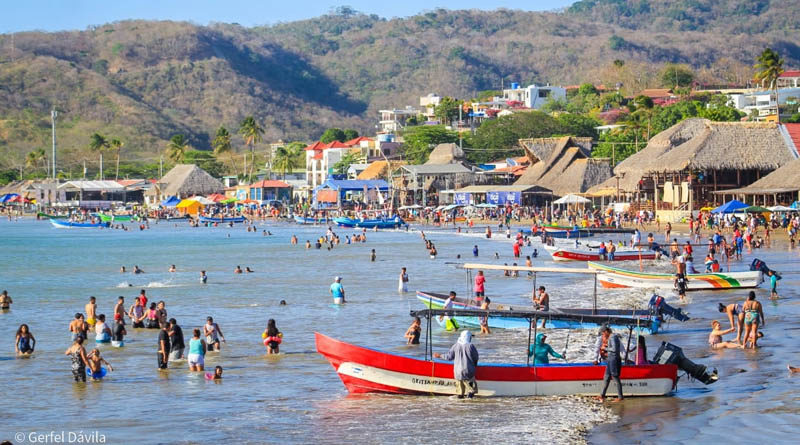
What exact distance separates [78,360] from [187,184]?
10907 cm

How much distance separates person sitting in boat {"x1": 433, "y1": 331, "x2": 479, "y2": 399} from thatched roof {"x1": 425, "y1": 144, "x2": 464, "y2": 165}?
85.5 metres

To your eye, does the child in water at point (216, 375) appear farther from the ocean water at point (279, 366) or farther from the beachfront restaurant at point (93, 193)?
the beachfront restaurant at point (93, 193)

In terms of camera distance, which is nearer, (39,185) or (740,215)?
(740,215)

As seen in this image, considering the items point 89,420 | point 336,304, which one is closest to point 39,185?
point 336,304

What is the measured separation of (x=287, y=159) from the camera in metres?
138

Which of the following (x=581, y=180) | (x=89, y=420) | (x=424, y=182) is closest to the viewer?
(x=89, y=420)

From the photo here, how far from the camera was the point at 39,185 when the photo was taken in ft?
455

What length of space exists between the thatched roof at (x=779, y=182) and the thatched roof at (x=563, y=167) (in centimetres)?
2394

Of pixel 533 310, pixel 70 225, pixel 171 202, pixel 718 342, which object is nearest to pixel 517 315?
pixel 533 310

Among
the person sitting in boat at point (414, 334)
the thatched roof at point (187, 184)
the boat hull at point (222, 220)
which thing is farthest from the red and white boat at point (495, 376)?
the thatched roof at point (187, 184)

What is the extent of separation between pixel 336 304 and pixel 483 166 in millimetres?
73516

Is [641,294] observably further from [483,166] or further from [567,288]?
[483,166]

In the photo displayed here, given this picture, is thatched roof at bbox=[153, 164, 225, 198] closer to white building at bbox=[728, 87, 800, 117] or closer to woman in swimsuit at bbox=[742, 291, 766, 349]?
white building at bbox=[728, 87, 800, 117]

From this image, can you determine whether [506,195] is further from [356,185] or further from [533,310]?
[533,310]
